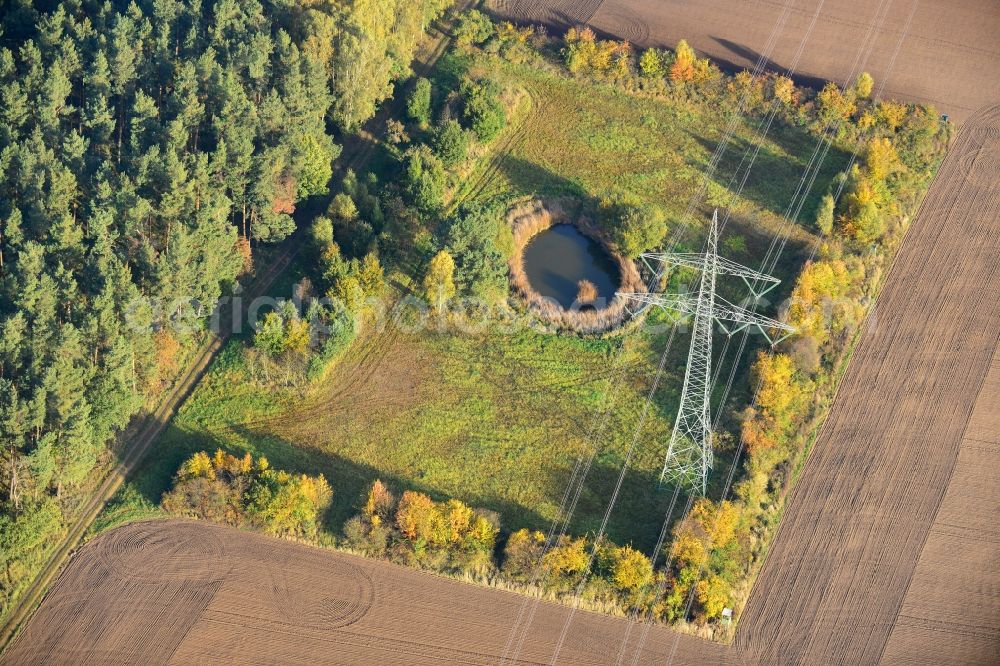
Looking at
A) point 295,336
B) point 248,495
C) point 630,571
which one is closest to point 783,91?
point 295,336

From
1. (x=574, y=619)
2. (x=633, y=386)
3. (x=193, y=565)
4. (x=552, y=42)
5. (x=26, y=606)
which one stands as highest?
(x=552, y=42)

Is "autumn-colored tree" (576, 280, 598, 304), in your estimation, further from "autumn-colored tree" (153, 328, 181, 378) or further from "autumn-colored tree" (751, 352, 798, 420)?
"autumn-colored tree" (153, 328, 181, 378)

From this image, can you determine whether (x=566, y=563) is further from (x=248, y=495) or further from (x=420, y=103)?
(x=420, y=103)

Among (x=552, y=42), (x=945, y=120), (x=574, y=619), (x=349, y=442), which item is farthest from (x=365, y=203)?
(x=945, y=120)

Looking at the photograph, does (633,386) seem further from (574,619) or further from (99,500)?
(99,500)

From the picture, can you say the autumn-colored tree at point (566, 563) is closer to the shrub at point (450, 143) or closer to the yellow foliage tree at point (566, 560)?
the yellow foliage tree at point (566, 560)

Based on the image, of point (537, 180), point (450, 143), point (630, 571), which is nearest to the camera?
point (630, 571)
